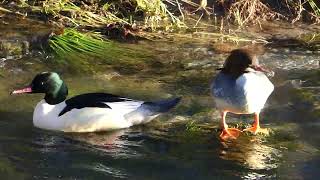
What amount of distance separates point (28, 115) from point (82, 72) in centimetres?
138

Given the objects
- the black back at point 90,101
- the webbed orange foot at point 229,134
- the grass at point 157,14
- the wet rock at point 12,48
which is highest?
the grass at point 157,14

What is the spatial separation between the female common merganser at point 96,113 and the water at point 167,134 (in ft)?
0.27

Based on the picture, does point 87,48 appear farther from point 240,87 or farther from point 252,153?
point 252,153

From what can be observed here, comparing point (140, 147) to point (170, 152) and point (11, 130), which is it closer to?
point (170, 152)

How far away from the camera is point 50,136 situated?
6449mm

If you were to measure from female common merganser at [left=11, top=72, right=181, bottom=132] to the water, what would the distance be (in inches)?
3.3

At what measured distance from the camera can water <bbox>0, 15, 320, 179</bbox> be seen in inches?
223

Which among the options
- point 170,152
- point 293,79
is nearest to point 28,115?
point 170,152

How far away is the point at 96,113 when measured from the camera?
6602mm

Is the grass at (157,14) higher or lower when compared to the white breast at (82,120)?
higher

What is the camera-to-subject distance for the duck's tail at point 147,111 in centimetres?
663

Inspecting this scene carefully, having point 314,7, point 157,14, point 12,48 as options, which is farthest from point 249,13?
point 12,48

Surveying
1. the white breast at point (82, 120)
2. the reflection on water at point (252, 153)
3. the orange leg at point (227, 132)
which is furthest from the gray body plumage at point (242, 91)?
the white breast at point (82, 120)

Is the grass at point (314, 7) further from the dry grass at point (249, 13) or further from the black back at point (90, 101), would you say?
the black back at point (90, 101)
